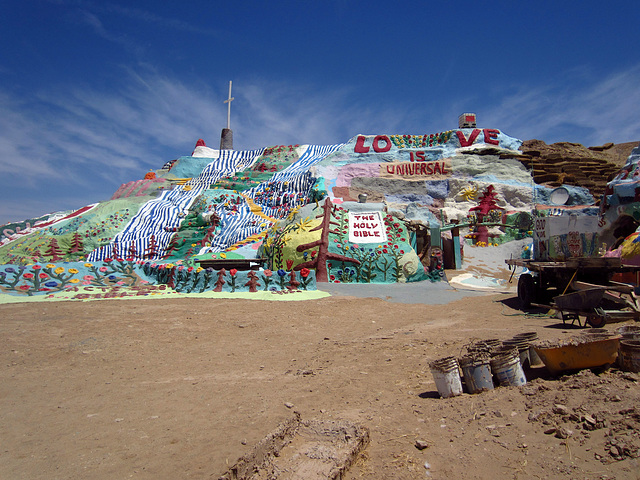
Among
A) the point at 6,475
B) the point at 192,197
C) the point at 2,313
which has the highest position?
the point at 192,197

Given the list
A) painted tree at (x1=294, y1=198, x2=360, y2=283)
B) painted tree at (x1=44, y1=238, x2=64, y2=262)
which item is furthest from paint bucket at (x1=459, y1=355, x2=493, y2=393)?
painted tree at (x1=44, y1=238, x2=64, y2=262)

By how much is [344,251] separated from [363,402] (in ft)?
31.3

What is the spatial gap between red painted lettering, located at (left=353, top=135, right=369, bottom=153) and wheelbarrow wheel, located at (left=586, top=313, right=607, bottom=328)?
25134 millimetres

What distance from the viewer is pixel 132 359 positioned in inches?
216

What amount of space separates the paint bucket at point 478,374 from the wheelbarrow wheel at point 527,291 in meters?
5.96

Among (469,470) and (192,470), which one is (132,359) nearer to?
(192,470)

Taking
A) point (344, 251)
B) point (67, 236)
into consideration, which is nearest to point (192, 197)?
point (67, 236)

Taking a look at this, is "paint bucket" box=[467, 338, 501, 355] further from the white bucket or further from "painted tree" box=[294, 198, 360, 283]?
"painted tree" box=[294, 198, 360, 283]

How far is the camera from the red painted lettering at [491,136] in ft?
96.2

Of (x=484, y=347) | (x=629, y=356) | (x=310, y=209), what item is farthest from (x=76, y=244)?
(x=629, y=356)

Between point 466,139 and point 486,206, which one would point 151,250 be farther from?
point 466,139

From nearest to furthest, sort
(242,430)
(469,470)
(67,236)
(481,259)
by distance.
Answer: (469,470)
(242,430)
(481,259)
(67,236)

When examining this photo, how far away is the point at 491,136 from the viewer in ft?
96.9

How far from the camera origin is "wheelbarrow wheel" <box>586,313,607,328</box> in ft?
20.9
